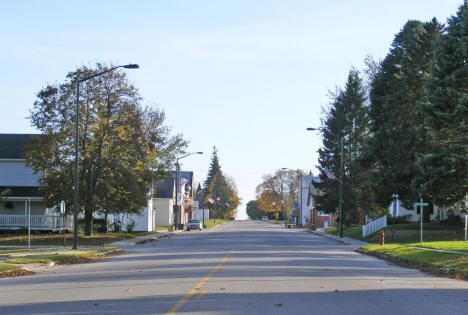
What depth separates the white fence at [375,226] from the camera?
44.6 metres

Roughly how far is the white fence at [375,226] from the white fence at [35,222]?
23491 mm

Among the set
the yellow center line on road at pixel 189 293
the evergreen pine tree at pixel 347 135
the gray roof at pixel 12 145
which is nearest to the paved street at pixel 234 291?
the yellow center line on road at pixel 189 293

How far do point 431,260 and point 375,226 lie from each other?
919 inches

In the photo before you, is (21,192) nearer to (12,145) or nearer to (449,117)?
(12,145)

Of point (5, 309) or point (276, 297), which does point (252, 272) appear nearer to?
point (276, 297)

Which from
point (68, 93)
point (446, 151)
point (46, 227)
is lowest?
point (46, 227)

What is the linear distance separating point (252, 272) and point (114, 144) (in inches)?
981

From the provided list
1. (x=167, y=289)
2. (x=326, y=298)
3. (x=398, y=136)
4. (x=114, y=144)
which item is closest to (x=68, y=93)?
(x=114, y=144)

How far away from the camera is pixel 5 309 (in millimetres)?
10812

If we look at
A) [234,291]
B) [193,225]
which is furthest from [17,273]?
[193,225]

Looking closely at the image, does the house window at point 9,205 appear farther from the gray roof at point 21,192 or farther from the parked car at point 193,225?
the parked car at point 193,225

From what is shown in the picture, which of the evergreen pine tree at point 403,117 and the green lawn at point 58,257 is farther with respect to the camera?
the evergreen pine tree at point 403,117

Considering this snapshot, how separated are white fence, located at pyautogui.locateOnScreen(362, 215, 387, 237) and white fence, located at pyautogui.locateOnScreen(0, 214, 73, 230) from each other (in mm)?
23491

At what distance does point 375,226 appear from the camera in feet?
147
